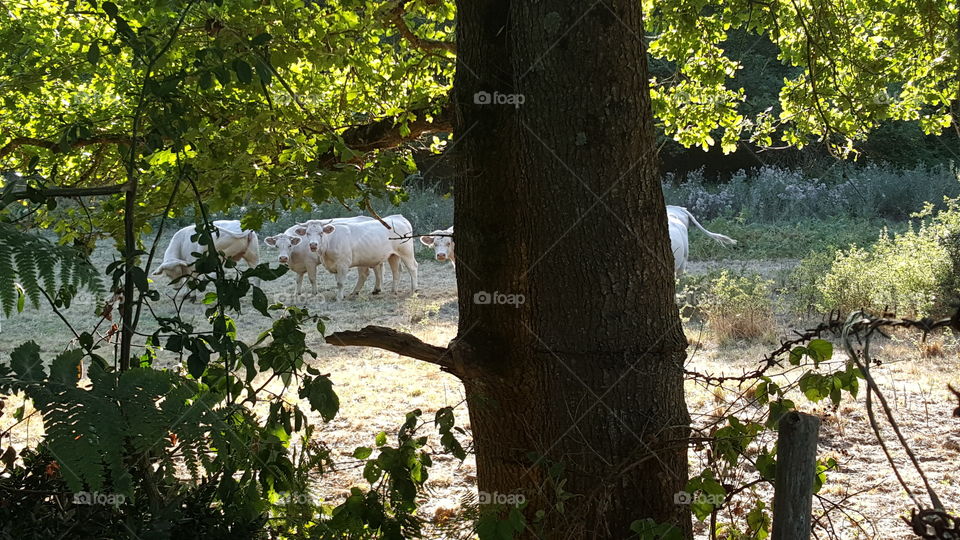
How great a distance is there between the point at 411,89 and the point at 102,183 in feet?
5.63

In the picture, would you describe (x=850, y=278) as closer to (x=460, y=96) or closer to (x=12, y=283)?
(x=460, y=96)

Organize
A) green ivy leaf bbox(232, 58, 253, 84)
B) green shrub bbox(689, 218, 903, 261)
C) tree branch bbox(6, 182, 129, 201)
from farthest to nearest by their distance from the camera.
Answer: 1. green shrub bbox(689, 218, 903, 261)
2. green ivy leaf bbox(232, 58, 253, 84)
3. tree branch bbox(6, 182, 129, 201)

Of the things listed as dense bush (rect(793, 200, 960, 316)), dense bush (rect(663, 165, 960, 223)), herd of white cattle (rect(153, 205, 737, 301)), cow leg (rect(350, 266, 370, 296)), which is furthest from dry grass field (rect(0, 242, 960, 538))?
dense bush (rect(663, 165, 960, 223))

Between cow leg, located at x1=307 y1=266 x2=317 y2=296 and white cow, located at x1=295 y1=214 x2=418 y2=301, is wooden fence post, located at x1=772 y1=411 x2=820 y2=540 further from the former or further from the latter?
cow leg, located at x1=307 y1=266 x2=317 y2=296

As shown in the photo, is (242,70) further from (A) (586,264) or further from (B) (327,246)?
(B) (327,246)

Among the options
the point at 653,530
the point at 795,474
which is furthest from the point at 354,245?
the point at 795,474

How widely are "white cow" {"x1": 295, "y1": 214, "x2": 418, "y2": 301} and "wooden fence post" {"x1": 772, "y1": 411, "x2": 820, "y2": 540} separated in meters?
10.0

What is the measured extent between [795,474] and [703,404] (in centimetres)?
442

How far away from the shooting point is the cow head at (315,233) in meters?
11.4

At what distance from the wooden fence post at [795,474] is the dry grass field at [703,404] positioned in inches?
24.0

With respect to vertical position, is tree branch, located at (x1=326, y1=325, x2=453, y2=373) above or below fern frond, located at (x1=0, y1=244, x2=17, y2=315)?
below

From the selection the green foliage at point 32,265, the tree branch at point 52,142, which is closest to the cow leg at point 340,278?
the tree branch at point 52,142

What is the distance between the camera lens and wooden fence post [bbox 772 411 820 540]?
5.22 ft

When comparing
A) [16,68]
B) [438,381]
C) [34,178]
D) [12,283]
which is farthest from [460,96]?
[438,381]
